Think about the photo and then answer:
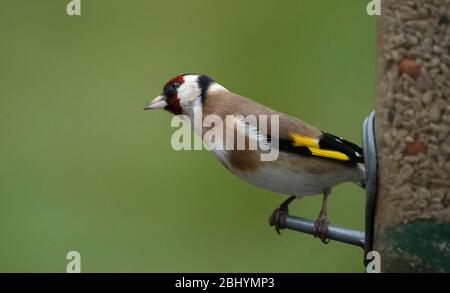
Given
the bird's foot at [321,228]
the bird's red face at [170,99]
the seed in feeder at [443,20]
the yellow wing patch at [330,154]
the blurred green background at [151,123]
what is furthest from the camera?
the blurred green background at [151,123]

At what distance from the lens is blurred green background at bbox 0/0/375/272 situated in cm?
654

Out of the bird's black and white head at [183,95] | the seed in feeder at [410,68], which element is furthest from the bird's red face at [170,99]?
the seed in feeder at [410,68]

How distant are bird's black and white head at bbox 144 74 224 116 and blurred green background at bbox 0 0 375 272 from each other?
1.79 m

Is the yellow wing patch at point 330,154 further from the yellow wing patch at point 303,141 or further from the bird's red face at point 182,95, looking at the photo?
the bird's red face at point 182,95

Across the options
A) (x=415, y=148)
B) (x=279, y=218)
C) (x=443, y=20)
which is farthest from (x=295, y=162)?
(x=443, y=20)

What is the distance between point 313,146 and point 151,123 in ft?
9.95

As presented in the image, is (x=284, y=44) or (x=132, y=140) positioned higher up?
(x=284, y=44)

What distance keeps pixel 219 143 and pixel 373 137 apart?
71cm

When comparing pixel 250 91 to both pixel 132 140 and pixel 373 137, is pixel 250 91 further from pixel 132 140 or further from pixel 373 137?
pixel 373 137

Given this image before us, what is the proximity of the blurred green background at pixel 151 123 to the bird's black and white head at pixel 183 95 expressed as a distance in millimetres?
1790

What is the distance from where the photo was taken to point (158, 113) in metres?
7.34

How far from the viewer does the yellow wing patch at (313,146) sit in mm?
4293

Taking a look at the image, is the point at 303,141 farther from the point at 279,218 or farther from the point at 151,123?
the point at 151,123
